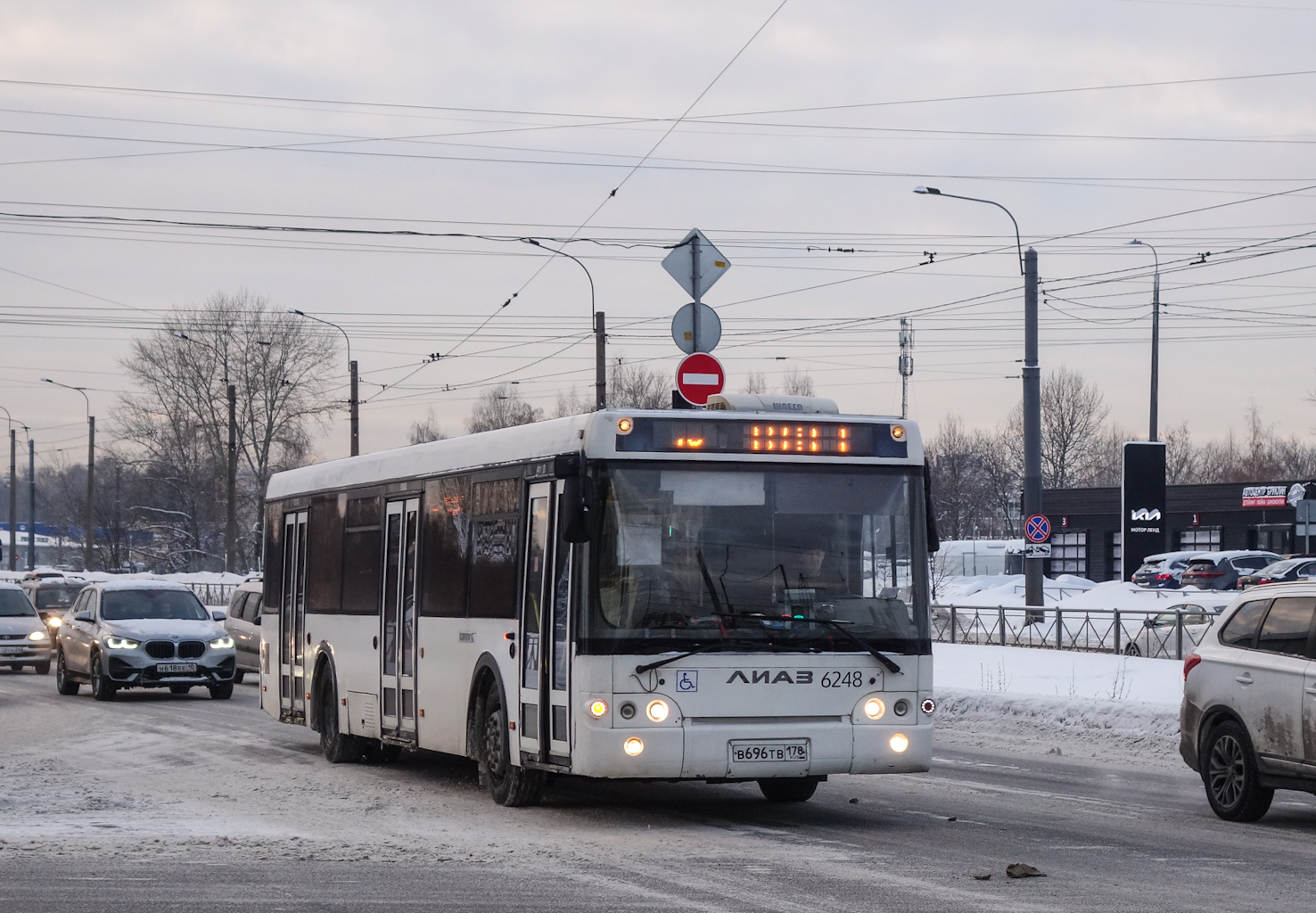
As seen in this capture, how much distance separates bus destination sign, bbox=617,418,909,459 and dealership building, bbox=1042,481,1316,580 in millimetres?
54447

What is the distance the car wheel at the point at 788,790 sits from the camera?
39.8ft

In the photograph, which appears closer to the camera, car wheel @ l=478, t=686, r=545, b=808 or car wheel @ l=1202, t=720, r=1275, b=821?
car wheel @ l=1202, t=720, r=1275, b=821

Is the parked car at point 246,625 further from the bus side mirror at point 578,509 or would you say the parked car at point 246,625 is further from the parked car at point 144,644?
the bus side mirror at point 578,509

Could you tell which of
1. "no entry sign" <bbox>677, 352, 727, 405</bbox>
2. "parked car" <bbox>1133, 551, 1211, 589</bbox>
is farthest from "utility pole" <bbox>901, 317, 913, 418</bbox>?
"no entry sign" <bbox>677, 352, 727, 405</bbox>

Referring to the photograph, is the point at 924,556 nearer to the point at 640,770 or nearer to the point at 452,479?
the point at 640,770

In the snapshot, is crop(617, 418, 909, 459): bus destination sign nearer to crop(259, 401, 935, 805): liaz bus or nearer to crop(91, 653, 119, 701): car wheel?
crop(259, 401, 935, 805): liaz bus

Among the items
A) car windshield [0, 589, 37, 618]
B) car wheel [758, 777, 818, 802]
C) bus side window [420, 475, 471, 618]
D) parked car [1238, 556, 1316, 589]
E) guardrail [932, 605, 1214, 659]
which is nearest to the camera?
car wheel [758, 777, 818, 802]

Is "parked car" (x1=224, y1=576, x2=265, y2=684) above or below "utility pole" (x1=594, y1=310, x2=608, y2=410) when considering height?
below

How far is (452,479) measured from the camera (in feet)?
42.8

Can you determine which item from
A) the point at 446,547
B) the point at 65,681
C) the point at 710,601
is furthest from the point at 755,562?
the point at 65,681

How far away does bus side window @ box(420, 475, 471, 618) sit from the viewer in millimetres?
12664

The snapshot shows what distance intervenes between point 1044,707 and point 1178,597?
72.0ft

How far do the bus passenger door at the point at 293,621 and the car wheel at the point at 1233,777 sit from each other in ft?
28.2

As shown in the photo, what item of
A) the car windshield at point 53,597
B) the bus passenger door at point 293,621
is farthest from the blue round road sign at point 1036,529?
the car windshield at point 53,597
